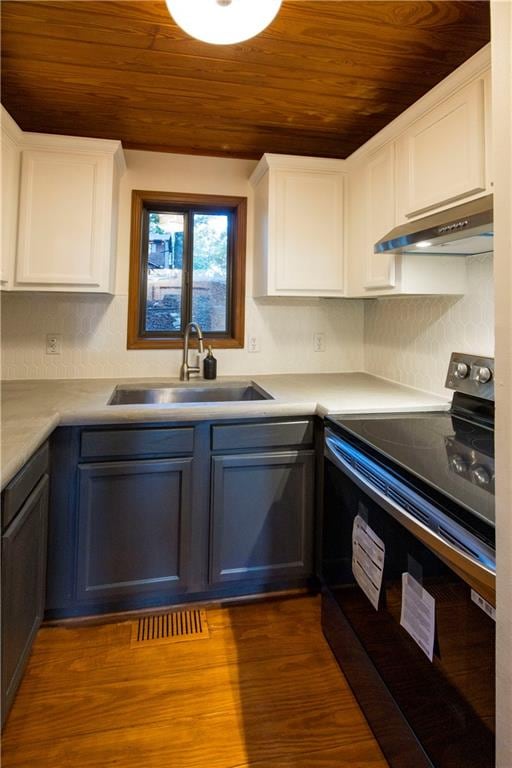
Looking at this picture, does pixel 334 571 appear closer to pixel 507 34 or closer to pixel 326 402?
pixel 326 402

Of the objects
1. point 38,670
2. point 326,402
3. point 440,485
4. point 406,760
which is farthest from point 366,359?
point 38,670

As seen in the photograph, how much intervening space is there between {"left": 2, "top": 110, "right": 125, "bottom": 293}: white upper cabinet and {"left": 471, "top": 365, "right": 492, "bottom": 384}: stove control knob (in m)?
1.69

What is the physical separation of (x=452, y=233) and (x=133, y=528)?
5.13 feet

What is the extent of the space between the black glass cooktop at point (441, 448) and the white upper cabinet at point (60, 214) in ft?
4.52

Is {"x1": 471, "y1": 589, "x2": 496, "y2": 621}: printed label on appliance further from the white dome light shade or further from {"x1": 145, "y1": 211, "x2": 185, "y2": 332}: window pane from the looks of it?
{"x1": 145, "y1": 211, "x2": 185, "y2": 332}: window pane

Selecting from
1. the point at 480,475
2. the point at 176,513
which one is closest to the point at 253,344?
the point at 176,513

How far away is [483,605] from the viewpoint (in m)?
0.82

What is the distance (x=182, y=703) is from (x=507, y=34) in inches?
70.7

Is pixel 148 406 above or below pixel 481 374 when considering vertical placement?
below

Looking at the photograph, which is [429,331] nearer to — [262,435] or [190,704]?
[262,435]

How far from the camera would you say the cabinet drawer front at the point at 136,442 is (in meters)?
1.64

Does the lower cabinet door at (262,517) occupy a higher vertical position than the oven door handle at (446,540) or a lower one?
lower

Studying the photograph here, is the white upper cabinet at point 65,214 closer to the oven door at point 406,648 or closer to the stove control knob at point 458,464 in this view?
the oven door at point 406,648


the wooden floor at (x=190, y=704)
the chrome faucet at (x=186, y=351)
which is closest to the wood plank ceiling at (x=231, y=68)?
the chrome faucet at (x=186, y=351)
